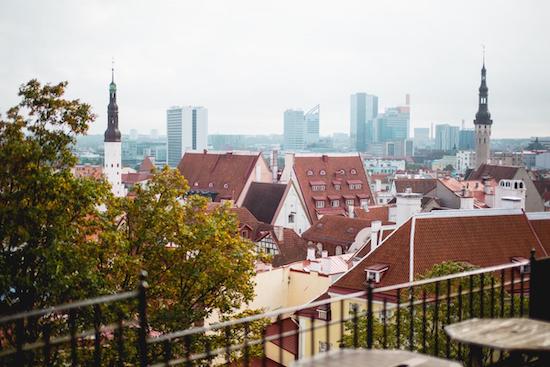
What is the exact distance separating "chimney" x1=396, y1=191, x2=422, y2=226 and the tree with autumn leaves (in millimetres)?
14304

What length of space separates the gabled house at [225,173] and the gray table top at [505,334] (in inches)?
1875

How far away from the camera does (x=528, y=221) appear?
2494 cm

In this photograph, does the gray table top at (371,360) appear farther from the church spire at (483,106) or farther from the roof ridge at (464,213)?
the church spire at (483,106)

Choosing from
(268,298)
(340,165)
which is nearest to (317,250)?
(268,298)

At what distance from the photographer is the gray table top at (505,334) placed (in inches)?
166

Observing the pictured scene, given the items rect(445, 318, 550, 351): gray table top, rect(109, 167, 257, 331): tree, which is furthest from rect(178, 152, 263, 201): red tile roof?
rect(445, 318, 550, 351): gray table top

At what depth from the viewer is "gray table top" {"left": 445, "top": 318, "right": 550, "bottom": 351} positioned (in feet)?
13.8

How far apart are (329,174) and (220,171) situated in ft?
30.8

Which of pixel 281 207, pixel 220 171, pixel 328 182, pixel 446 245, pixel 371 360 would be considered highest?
pixel 371 360

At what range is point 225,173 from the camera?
56500mm

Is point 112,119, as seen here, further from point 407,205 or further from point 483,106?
point 483,106

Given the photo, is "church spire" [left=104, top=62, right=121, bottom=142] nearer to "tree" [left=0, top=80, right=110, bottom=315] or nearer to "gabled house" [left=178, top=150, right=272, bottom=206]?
"gabled house" [left=178, top=150, right=272, bottom=206]

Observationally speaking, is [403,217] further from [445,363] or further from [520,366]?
[445,363]

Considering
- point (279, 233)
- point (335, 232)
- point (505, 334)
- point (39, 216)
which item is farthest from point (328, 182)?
point (505, 334)
